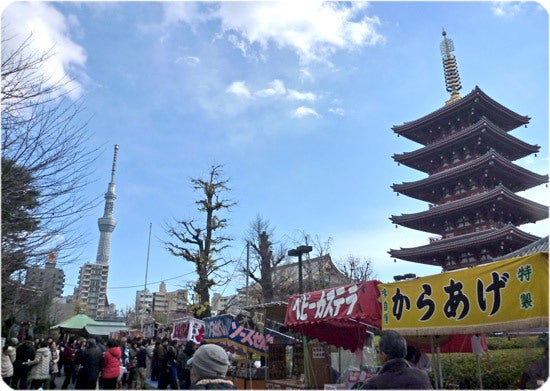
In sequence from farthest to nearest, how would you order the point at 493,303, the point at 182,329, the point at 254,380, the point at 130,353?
the point at 182,329 → the point at 130,353 → the point at 254,380 → the point at 493,303

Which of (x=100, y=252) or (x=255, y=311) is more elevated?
(x=100, y=252)

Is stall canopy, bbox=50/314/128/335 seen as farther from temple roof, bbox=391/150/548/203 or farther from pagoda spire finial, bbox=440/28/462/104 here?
pagoda spire finial, bbox=440/28/462/104

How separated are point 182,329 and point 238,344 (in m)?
4.93

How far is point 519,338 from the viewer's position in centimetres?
1578

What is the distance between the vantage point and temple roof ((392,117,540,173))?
21.5 metres

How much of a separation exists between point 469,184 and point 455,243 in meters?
3.97

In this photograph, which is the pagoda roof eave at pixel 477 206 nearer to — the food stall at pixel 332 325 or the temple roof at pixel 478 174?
the temple roof at pixel 478 174

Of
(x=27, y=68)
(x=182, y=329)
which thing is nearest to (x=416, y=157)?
(x=182, y=329)

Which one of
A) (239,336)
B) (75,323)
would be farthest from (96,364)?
(75,323)

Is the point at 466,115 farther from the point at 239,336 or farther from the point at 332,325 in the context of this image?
the point at 239,336

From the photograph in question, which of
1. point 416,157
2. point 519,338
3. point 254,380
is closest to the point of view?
point 254,380

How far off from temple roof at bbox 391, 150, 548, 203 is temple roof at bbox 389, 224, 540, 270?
329 centimetres

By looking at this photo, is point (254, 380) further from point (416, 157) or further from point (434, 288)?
point (416, 157)

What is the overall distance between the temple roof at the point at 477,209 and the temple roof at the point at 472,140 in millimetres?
3585
